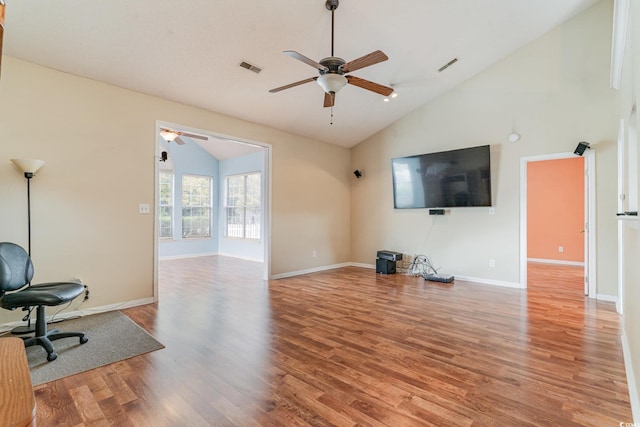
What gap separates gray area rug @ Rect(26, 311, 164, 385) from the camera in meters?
2.45

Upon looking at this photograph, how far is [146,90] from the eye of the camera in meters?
4.12

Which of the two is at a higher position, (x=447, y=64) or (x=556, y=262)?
(x=447, y=64)

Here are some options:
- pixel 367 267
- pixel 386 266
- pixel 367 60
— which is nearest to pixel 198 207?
pixel 367 267

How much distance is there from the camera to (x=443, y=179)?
5.67 metres

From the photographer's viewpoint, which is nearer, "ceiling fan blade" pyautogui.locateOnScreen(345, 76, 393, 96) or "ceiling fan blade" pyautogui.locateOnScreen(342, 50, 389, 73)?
"ceiling fan blade" pyautogui.locateOnScreen(342, 50, 389, 73)

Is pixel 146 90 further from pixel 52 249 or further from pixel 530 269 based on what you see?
pixel 530 269

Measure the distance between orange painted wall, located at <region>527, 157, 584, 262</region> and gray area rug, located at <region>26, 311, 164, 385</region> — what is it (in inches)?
323

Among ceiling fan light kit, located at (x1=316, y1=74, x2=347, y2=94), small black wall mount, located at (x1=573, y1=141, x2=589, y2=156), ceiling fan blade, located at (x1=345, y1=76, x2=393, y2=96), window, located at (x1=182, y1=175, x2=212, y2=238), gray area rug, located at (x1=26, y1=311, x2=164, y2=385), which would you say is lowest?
gray area rug, located at (x1=26, y1=311, x2=164, y2=385)

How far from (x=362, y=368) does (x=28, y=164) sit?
3749 mm

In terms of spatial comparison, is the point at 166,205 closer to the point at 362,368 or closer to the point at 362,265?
the point at 362,265

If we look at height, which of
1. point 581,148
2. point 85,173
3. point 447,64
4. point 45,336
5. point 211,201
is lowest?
point 45,336

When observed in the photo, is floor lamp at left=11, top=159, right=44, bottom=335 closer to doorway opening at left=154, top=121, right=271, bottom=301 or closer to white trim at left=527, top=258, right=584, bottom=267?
doorway opening at left=154, top=121, right=271, bottom=301

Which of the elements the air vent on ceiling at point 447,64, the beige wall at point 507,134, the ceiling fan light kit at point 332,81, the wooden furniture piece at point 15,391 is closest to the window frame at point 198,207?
the beige wall at point 507,134

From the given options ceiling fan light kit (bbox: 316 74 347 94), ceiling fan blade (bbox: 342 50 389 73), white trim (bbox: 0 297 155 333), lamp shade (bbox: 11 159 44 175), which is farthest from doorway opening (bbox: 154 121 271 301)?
ceiling fan blade (bbox: 342 50 389 73)
